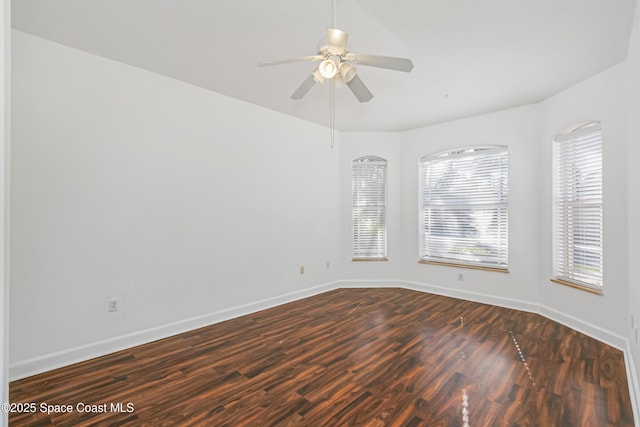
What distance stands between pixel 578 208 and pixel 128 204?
4875 millimetres

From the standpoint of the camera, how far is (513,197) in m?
4.25

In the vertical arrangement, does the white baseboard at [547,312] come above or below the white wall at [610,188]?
below

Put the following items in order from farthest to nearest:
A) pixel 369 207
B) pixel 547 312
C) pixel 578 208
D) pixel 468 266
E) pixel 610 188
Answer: pixel 369 207, pixel 468 266, pixel 547 312, pixel 578 208, pixel 610 188

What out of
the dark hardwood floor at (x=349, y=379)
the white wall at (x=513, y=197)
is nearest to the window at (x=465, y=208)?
the white wall at (x=513, y=197)

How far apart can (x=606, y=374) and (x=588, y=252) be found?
4.69ft

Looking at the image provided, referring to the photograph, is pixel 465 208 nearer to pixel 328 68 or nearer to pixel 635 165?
pixel 635 165

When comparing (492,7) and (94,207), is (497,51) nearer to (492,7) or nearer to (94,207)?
(492,7)

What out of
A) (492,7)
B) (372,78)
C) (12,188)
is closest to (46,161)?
(12,188)

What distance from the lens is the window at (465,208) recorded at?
444 centimetres

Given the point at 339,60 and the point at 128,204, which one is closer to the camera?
the point at 339,60

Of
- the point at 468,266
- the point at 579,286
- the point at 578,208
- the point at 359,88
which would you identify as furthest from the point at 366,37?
the point at 468,266

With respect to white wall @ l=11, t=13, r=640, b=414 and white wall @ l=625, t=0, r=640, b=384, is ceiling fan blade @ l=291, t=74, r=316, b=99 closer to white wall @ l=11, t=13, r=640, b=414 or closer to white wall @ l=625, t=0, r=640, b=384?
white wall @ l=11, t=13, r=640, b=414

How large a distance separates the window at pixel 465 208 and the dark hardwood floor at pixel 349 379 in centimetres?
131

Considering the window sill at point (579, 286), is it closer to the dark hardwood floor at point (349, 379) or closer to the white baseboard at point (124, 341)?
the dark hardwood floor at point (349, 379)
